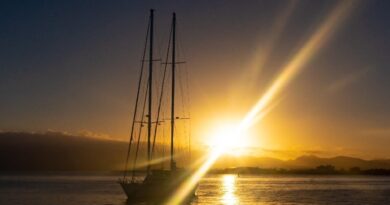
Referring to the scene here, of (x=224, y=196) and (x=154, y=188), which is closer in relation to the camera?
(x=154, y=188)

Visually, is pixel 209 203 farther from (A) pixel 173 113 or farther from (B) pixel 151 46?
(B) pixel 151 46

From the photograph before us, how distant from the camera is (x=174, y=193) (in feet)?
205

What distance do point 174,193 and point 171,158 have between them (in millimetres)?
3900

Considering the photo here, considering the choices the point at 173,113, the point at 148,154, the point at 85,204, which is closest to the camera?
the point at 148,154

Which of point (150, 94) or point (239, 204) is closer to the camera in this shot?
point (150, 94)

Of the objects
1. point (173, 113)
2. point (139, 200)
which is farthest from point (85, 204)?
point (173, 113)

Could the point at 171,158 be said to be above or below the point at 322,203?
above

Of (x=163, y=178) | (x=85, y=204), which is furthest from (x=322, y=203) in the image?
(x=85, y=204)

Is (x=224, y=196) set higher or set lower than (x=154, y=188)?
higher

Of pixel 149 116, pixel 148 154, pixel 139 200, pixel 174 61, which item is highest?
pixel 174 61

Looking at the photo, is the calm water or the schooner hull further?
the calm water

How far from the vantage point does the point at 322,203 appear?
233 ft

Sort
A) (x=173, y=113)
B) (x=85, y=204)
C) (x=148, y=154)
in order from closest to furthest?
(x=148, y=154), (x=173, y=113), (x=85, y=204)

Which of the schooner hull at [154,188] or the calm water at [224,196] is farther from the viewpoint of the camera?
the calm water at [224,196]
